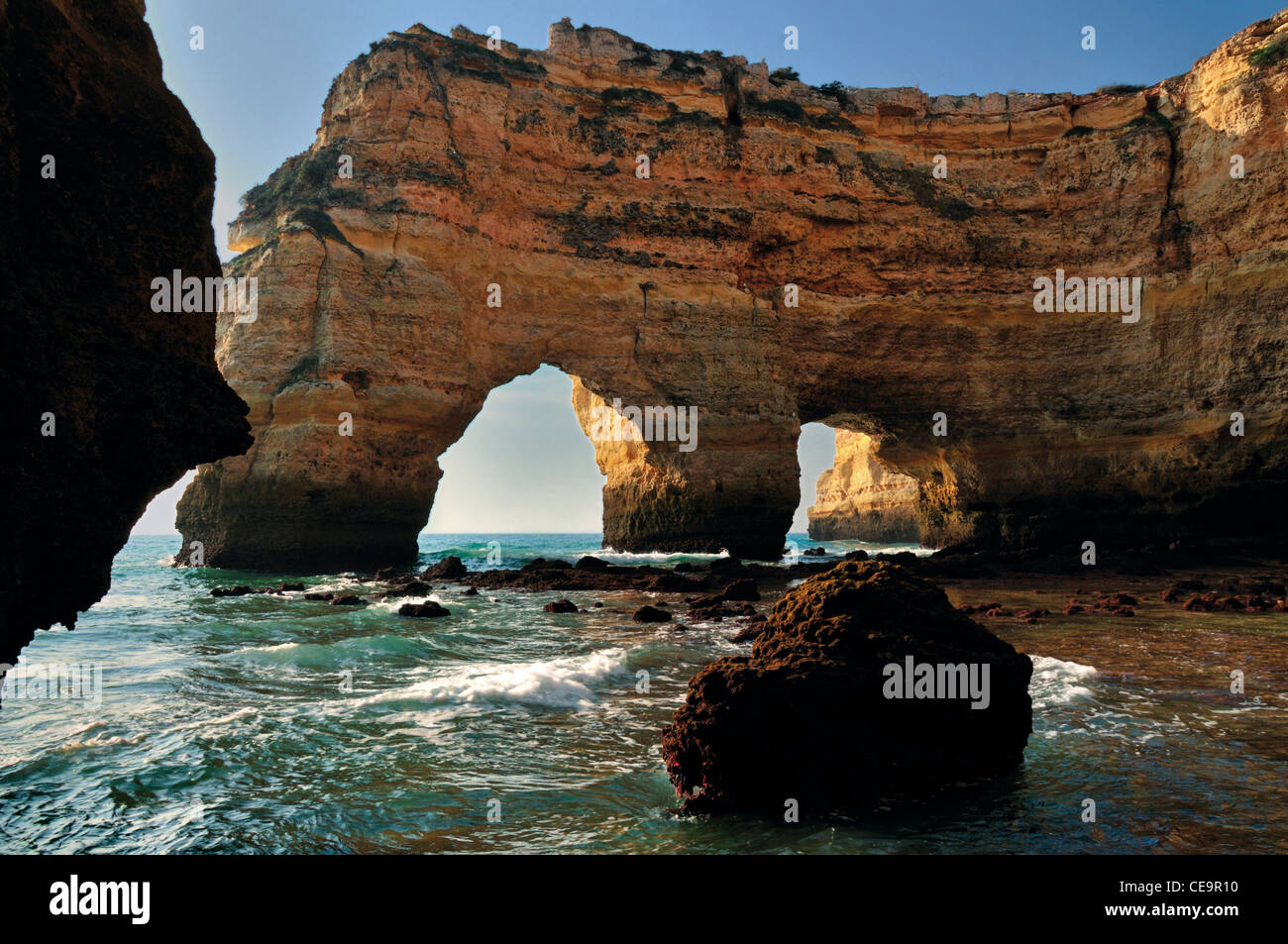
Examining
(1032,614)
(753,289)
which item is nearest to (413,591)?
(1032,614)

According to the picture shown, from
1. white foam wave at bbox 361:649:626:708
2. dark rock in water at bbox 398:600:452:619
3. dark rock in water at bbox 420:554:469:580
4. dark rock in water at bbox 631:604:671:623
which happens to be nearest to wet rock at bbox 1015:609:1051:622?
dark rock in water at bbox 631:604:671:623

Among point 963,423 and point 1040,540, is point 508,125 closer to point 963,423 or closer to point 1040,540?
point 963,423

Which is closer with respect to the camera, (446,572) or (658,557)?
(446,572)

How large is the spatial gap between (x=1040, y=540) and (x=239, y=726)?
25.1m

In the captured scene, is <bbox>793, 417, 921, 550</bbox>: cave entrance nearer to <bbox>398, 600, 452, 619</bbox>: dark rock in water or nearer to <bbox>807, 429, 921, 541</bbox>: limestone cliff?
<bbox>807, 429, 921, 541</bbox>: limestone cliff

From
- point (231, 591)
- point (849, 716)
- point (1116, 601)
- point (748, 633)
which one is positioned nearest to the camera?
point (849, 716)

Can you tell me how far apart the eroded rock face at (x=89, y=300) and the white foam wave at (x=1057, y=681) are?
269 inches

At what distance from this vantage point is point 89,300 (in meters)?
4.54

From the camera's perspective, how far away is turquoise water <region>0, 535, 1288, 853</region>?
391 cm

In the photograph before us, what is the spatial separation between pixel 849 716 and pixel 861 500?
5252 cm

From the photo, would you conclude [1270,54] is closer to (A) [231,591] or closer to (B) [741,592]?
(B) [741,592]
